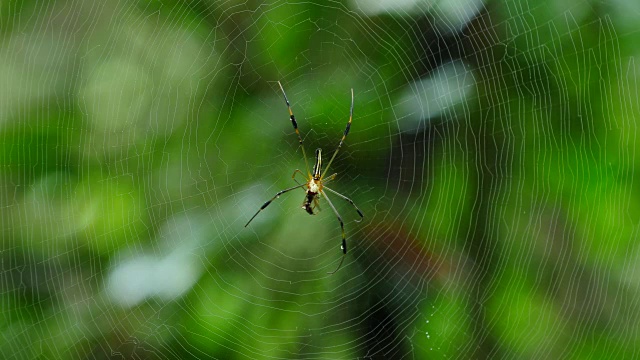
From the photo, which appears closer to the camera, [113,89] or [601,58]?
[601,58]

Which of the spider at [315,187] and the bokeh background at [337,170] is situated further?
the spider at [315,187]

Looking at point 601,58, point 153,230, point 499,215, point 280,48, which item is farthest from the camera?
point 153,230

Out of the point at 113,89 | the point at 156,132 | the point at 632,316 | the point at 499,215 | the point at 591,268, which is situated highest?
the point at 113,89

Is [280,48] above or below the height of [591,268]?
above

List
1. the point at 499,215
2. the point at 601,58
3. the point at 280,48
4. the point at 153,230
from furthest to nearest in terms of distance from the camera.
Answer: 1. the point at 153,230
2. the point at 280,48
3. the point at 499,215
4. the point at 601,58

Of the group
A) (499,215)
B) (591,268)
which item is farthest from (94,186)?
(591,268)

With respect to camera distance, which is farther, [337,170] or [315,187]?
[315,187]

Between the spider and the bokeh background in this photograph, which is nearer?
the bokeh background

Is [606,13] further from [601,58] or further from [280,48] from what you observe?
[280,48]
